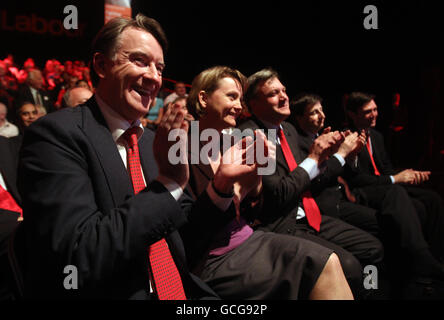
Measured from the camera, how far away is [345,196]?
9.91 feet

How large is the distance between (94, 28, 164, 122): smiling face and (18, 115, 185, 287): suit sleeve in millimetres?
210

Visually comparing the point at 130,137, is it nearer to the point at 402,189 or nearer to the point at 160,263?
the point at 160,263

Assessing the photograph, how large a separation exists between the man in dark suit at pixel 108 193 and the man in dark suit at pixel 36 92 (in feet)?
14.5

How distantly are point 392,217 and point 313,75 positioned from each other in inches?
121

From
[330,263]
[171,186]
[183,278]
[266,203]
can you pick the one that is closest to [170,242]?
[183,278]

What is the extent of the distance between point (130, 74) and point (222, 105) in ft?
2.56

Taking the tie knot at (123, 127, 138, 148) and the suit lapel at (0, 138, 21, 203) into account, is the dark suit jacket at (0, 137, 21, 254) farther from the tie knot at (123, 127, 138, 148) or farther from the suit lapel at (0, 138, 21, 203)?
the tie knot at (123, 127, 138, 148)

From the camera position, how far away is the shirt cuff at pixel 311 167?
6.79 feet

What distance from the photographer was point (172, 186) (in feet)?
3.16

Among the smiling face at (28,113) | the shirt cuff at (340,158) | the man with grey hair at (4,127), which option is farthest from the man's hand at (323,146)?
the man with grey hair at (4,127)

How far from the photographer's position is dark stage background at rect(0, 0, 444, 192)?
4273 millimetres

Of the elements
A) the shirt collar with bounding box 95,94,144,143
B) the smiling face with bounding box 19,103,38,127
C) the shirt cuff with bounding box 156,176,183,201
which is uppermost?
the shirt collar with bounding box 95,94,144,143

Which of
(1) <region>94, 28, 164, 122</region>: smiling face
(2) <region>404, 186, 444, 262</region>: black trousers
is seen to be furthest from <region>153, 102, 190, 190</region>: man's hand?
(2) <region>404, 186, 444, 262</region>: black trousers

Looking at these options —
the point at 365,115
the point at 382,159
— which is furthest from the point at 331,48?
the point at 382,159
